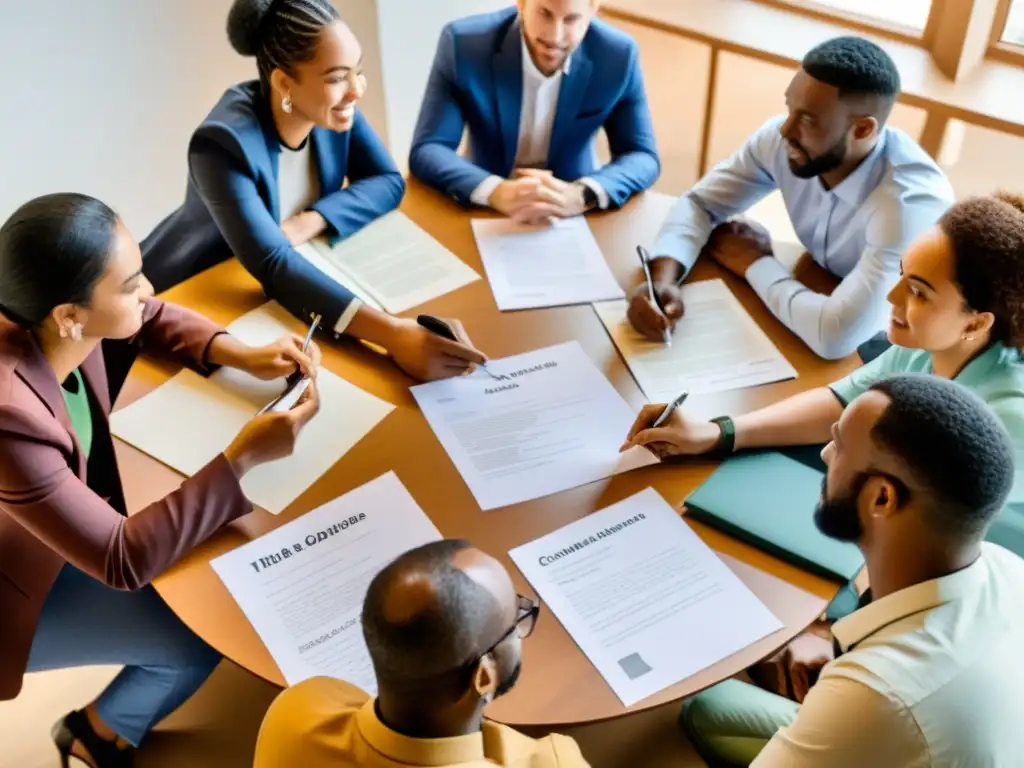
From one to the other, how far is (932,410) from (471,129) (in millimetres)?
1457

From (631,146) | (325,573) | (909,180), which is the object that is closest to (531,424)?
(325,573)

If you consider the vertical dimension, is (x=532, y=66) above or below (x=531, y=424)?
above

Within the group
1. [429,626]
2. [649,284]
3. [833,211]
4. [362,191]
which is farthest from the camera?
[362,191]

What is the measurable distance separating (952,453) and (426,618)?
604 millimetres

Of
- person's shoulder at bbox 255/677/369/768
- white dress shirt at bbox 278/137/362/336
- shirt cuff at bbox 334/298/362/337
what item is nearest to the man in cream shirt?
person's shoulder at bbox 255/677/369/768

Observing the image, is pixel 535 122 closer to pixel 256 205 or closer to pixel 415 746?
pixel 256 205

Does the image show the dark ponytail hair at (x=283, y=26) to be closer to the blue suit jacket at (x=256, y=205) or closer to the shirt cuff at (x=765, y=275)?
the blue suit jacket at (x=256, y=205)

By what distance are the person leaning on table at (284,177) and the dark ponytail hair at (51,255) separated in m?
0.41

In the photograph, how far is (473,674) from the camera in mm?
967

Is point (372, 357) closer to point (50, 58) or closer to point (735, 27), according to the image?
point (50, 58)

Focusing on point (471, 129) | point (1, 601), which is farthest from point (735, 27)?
point (1, 601)

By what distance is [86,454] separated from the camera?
1.49 m

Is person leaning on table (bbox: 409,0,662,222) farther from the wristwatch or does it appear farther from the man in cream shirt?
the man in cream shirt

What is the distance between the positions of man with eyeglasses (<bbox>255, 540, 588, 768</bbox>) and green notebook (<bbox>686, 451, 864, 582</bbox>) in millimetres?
415
